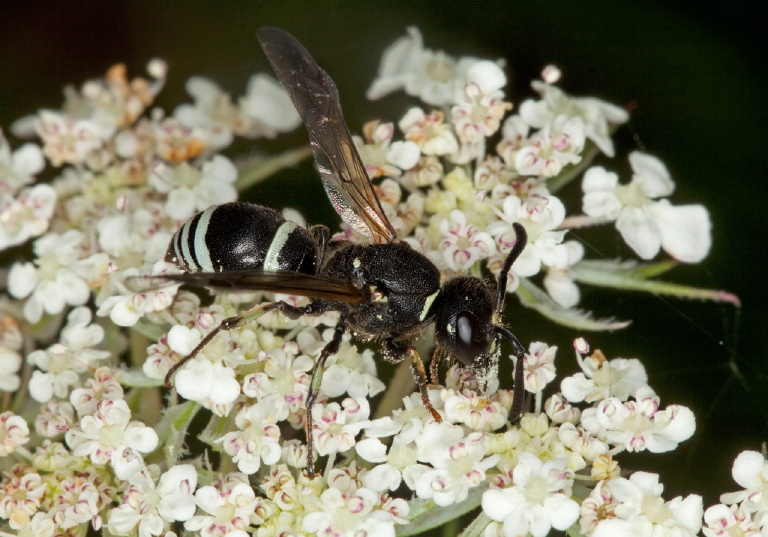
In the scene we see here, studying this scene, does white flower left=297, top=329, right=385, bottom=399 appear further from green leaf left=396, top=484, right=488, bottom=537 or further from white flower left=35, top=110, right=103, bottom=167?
white flower left=35, top=110, right=103, bottom=167

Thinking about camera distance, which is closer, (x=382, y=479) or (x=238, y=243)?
(x=382, y=479)

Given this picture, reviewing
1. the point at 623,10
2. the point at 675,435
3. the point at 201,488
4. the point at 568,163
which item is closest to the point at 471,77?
the point at 568,163

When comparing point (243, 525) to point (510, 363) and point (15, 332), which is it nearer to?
point (510, 363)

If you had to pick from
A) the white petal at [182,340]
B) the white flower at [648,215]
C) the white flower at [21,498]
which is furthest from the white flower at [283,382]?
the white flower at [648,215]

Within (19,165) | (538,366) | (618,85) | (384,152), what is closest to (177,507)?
(538,366)

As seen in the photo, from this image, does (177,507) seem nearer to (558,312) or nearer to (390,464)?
(390,464)

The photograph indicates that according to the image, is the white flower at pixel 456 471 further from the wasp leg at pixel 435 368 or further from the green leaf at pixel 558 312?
the green leaf at pixel 558 312
